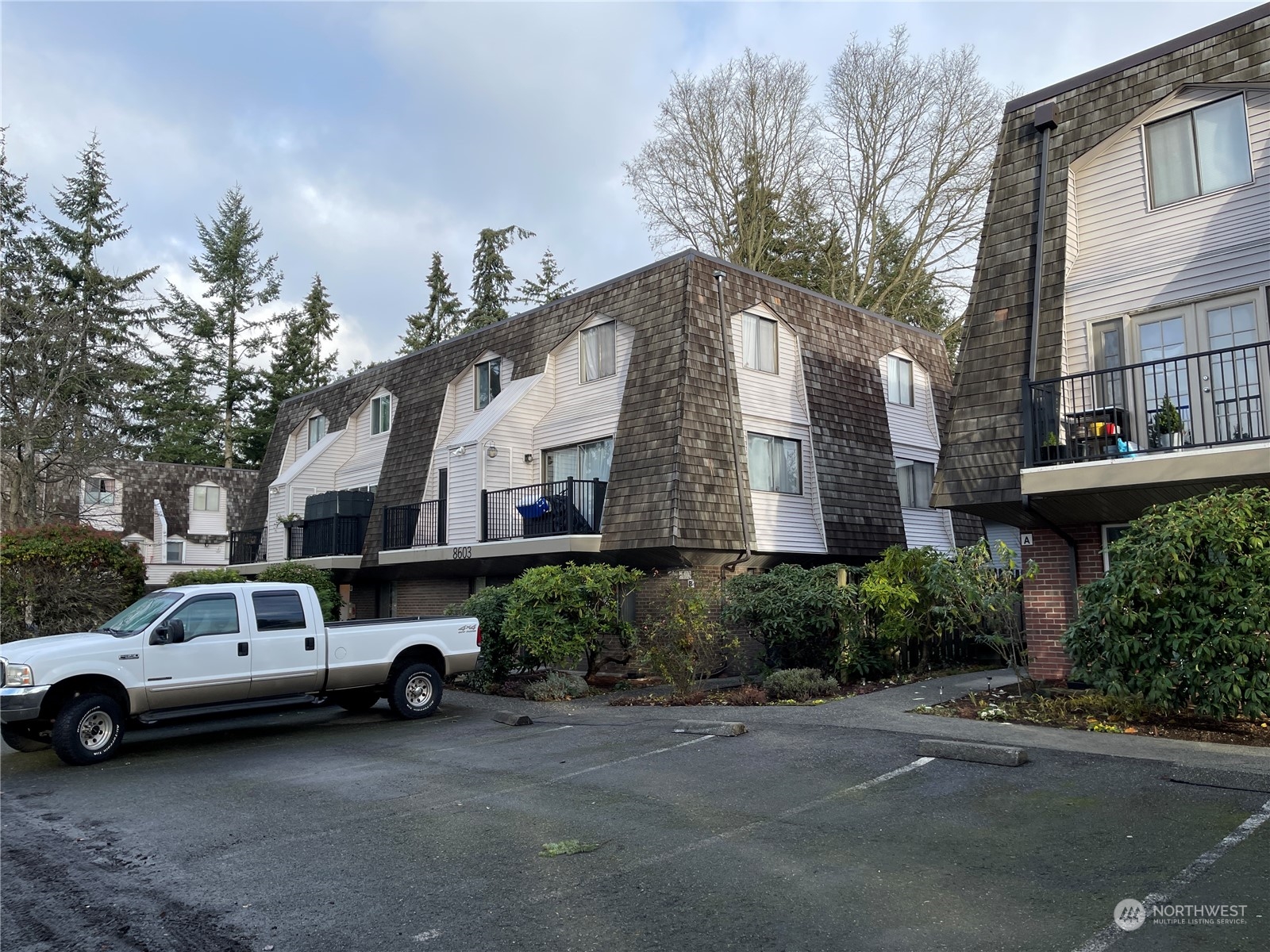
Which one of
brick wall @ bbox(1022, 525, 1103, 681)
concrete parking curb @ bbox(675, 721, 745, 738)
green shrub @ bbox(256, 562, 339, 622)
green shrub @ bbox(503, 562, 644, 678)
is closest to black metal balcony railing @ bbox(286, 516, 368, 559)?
green shrub @ bbox(256, 562, 339, 622)

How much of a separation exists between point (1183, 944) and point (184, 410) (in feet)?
175

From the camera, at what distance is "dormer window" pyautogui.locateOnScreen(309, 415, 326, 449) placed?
30.7 m

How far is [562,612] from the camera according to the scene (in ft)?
50.7

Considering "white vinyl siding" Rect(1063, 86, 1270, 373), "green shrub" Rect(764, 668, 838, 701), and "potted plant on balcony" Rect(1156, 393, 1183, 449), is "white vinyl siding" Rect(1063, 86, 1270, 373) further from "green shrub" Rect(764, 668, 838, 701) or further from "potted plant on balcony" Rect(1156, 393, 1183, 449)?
"green shrub" Rect(764, 668, 838, 701)

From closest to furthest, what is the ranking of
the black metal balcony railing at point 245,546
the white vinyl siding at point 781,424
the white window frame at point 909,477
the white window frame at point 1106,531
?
the white window frame at point 1106,531, the white vinyl siding at point 781,424, the white window frame at point 909,477, the black metal balcony railing at point 245,546

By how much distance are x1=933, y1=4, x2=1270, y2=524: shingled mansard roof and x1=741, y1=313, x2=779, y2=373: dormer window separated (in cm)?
622

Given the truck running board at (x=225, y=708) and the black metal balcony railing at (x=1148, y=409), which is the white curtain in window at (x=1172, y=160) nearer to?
the black metal balcony railing at (x=1148, y=409)

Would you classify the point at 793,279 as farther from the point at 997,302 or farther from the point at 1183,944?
the point at 1183,944

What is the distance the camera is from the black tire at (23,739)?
1059cm

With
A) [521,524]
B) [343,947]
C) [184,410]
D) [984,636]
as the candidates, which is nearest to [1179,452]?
[984,636]

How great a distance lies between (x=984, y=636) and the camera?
38.7 feet

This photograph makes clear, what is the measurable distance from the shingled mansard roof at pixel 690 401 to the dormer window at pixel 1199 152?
8.37 m

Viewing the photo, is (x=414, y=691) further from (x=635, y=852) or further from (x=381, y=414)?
(x=381, y=414)

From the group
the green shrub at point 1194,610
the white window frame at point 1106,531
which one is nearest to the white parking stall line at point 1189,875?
the green shrub at point 1194,610
